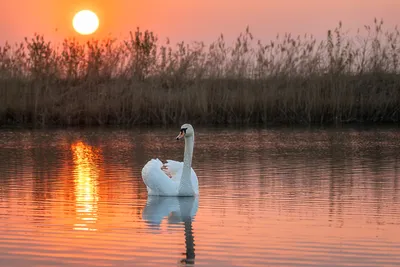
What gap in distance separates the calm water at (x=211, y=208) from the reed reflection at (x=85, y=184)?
16 mm

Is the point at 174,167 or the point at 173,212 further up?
→ the point at 174,167

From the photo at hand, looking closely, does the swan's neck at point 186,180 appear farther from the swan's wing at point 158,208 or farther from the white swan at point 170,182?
the swan's wing at point 158,208

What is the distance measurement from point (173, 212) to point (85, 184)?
231 centimetres

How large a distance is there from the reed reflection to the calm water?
0.02 m

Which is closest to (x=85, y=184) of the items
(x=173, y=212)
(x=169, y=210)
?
(x=169, y=210)

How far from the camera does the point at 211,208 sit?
950 cm

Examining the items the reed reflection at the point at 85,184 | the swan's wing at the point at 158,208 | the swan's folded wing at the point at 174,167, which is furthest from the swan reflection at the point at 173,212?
the swan's folded wing at the point at 174,167

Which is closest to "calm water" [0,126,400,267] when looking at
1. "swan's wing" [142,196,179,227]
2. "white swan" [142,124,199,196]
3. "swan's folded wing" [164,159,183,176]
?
"swan's wing" [142,196,179,227]

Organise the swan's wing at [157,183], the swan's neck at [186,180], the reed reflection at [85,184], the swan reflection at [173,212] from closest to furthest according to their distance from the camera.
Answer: the swan reflection at [173,212], the reed reflection at [85,184], the swan's neck at [186,180], the swan's wing at [157,183]

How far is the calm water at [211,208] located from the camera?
Result: 23.0ft

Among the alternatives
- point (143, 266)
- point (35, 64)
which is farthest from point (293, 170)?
point (35, 64)

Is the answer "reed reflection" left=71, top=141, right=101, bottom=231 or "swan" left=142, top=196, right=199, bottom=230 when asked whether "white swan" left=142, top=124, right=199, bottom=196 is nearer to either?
"swan" left=142, top=196, right=199, bottom=230

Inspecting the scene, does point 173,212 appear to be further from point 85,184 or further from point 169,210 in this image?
point 85,184

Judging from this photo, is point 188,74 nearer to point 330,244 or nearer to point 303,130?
point 303,130
